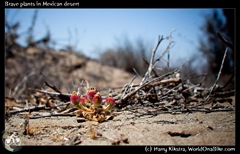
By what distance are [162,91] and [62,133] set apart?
1.18 metres

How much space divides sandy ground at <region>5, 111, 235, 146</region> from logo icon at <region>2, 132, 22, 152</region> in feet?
0.11

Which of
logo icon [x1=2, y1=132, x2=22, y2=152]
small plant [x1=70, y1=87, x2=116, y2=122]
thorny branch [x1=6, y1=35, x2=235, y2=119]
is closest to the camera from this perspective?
logo icon [x1=2, y1=132, x2=22, y2=152]

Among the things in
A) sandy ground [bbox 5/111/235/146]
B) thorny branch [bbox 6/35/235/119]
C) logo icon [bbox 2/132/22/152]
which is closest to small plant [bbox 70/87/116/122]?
sandy ground [bbox 5/111/235/146]

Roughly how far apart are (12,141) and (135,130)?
0.75 m

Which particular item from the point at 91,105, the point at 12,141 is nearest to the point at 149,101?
the point at 91,105

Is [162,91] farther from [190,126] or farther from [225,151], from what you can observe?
[225,151]

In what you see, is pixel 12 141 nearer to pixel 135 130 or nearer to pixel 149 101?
pixel 135 130

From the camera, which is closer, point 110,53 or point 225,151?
point 225,151

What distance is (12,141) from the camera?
1.20 m

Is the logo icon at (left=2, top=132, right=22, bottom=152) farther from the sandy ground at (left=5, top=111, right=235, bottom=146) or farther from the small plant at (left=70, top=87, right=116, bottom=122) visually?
the small plant at (left=70, top=87, right=116, bottom=122)

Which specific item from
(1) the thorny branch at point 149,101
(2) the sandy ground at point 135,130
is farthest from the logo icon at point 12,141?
(1) the thorny branch at point 149,101

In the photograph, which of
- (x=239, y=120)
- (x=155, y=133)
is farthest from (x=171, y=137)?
(x=239, y=120)

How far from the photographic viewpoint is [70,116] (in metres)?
1.65

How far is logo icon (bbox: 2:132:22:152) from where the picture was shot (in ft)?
3.71
